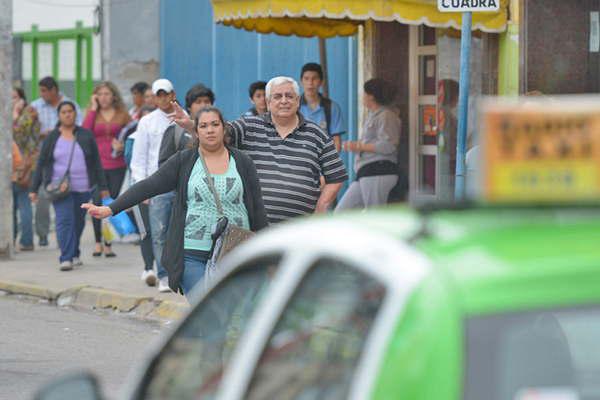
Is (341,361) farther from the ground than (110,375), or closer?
farther from the ground

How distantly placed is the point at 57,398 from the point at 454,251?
118 centimetres

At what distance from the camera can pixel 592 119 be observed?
2.82 meters

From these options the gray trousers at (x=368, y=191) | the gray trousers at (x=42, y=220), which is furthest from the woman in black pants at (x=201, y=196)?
the gray trousers at (x=42, y=220)

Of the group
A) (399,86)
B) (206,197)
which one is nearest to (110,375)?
(206,197)

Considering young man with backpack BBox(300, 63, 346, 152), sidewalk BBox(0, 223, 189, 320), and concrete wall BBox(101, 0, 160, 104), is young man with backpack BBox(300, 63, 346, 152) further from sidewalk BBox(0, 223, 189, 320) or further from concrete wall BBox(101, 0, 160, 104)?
concrete wall BBox(101, 0, 160, 104)

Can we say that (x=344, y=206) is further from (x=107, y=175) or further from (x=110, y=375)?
(x=110, y=375)

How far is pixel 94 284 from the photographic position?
43.4 ft

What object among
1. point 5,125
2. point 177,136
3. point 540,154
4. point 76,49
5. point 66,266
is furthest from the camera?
point 76,49

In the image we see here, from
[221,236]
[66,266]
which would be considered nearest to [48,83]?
[66,266]

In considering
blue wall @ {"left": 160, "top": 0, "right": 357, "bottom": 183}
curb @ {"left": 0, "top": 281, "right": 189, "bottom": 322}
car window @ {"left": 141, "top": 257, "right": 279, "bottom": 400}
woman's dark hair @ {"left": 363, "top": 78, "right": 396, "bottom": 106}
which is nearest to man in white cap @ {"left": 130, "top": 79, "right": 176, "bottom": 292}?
curb @ {"left": 0, "top": 281, "right": 189, "bottom": 322}

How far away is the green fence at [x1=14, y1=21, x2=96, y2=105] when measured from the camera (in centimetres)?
2138

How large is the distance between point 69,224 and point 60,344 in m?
Result: 4.28

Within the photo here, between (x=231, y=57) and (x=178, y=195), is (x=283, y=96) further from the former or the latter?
(x=231, y=57)

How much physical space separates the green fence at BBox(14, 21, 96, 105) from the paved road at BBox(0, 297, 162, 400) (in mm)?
8903
